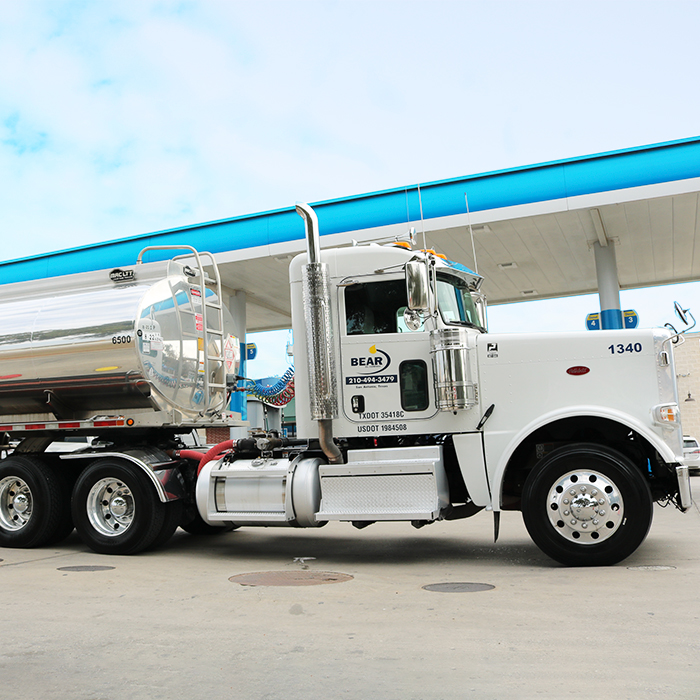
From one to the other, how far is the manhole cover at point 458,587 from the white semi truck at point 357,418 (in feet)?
3.21

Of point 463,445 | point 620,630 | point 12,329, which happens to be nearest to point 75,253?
point 12,329

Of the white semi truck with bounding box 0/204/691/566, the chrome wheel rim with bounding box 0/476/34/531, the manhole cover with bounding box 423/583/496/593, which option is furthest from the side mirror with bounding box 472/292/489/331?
the chrome wheel rim with bounding box 0/476/34/531

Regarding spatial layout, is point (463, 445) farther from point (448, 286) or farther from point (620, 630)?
point (620, 630)

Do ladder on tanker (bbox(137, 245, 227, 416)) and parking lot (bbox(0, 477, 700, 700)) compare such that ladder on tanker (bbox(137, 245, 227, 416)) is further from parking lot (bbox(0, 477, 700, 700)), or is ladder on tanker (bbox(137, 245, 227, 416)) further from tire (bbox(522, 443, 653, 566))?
tire (bbox(522, 443, 653, 566))

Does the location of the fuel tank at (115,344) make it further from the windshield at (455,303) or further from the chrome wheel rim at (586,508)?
the chrome wheel rim at (586,508)

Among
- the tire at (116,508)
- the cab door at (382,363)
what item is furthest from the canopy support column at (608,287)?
the tire at (116,508)

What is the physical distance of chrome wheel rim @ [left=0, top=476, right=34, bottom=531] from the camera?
30.9ft

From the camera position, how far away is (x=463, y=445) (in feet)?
25.0

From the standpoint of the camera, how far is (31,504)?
30.7 ft

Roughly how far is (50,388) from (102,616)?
4546 mm

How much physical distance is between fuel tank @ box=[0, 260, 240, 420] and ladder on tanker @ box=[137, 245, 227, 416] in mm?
14

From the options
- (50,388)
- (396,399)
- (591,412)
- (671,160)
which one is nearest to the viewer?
(591,412)

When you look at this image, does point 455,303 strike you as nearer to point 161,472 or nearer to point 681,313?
point 681,313

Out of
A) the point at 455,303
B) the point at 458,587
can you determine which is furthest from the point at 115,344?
the point at 458,587
